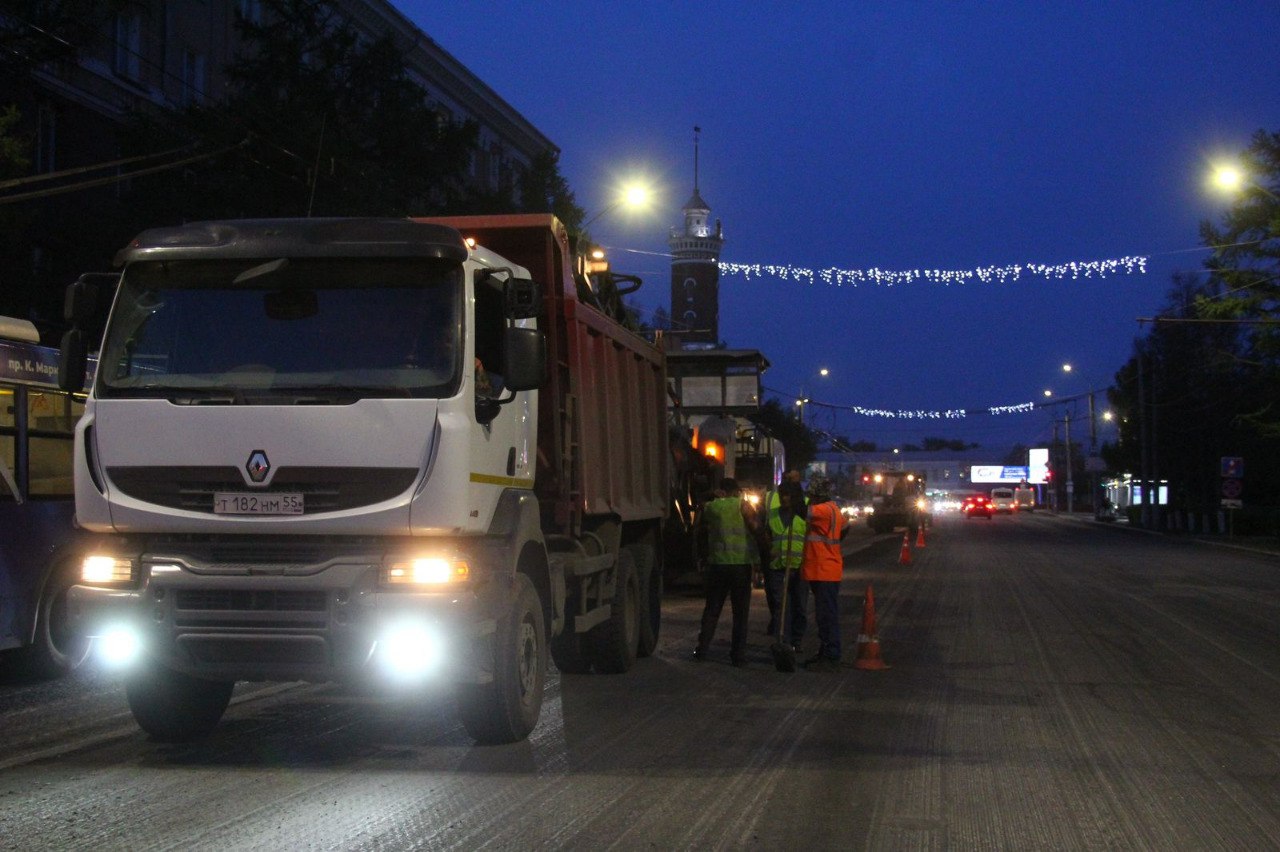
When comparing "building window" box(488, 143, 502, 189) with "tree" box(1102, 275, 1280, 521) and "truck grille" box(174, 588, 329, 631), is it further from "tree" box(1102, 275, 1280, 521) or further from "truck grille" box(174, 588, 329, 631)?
"truck grille" box(174, 588, 329, 631)

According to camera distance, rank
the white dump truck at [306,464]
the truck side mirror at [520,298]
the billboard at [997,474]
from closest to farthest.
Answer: the white dump truck at [306,464] → the truck side mirror at [520,298] → the billboard at [997,474]

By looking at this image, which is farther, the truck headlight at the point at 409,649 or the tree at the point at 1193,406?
the tree at the point at 1193,406

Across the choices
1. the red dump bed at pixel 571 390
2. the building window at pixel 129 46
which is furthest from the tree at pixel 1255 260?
the red dump bed at pixel 571 390

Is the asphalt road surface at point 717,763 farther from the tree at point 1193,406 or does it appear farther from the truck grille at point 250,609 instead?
the tree at point 1193,406

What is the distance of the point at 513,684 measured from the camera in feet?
28.7

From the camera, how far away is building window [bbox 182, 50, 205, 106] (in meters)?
35.1

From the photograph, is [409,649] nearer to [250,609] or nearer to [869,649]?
[250,609]

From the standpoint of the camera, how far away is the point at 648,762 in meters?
8.49

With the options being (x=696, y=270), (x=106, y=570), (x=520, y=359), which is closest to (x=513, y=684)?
(x=520, y=359)

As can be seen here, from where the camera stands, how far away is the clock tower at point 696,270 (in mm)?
125750

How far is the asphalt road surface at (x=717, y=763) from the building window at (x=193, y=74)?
25510 millimetres

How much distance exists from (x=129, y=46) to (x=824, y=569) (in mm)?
25827

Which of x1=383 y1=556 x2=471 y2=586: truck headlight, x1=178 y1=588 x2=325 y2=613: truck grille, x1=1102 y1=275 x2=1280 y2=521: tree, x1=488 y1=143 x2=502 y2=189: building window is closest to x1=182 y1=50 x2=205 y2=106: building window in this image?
x1=488 y1=143 x2=502 y2=189: building window

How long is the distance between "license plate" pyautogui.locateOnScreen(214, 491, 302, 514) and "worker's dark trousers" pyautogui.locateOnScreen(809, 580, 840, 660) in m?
6.31
